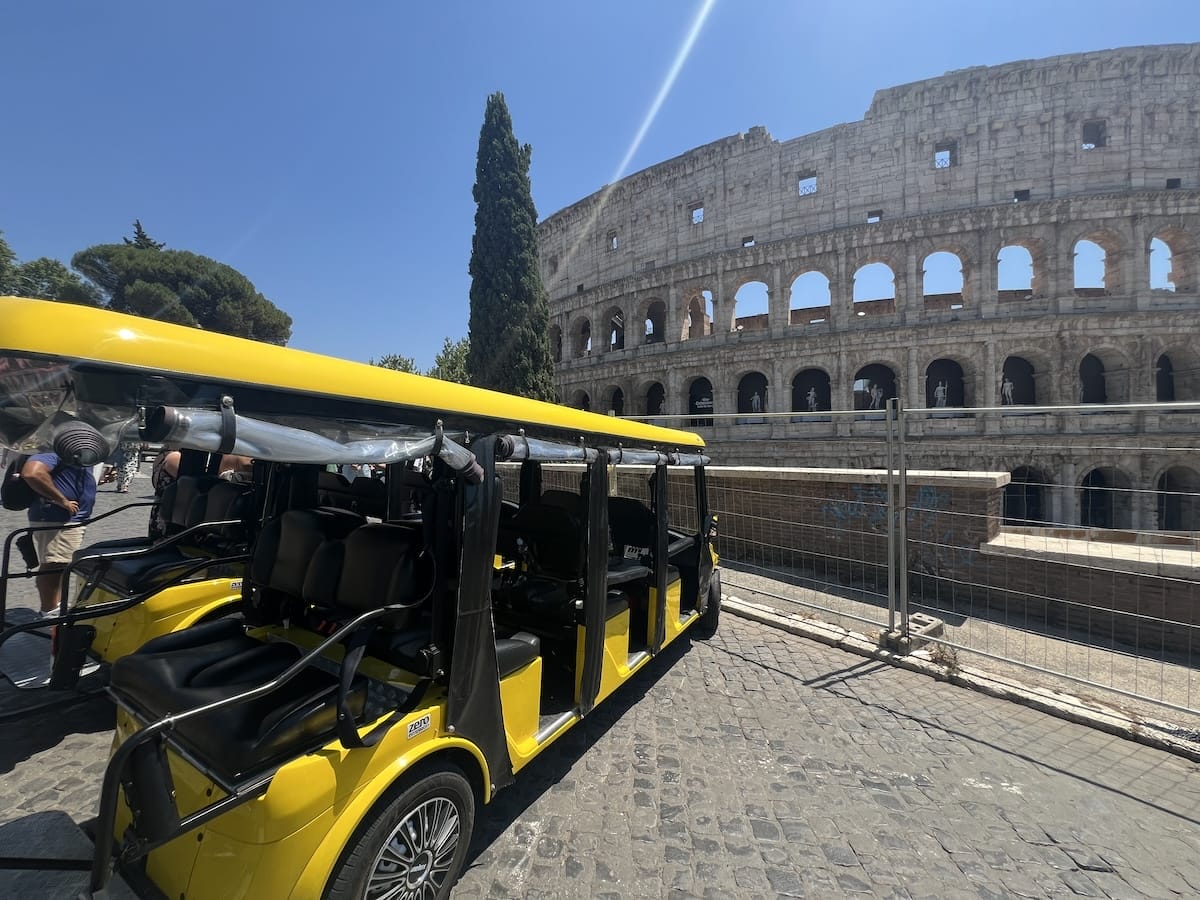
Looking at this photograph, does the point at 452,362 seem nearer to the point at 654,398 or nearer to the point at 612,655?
the point at 654,398

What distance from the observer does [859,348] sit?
71.3 feet

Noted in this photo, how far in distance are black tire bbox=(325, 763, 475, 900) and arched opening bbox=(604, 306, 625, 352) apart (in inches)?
1069

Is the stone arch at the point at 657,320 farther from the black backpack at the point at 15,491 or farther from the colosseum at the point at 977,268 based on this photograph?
the black backpack at the point at 15,491

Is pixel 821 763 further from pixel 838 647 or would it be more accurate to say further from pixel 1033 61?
pixel 1033 61

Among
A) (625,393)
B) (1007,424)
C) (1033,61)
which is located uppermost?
(1033,61)

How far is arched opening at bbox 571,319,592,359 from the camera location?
31078 millimetres

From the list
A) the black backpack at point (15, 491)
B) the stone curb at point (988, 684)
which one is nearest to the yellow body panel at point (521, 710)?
the stone curb at point (988, 684)

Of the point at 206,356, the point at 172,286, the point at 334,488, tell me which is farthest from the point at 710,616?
the point at 172,286

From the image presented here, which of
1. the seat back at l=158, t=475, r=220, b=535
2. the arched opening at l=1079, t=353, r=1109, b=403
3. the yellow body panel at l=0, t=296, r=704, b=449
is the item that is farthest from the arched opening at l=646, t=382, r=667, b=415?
the yellow body panel at l=0, t=296, r=704, b=449

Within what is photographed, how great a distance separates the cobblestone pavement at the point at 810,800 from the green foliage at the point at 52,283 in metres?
45.1

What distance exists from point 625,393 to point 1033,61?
72.8 feet

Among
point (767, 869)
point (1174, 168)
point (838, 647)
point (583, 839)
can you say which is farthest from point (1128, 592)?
point (1174, 168)

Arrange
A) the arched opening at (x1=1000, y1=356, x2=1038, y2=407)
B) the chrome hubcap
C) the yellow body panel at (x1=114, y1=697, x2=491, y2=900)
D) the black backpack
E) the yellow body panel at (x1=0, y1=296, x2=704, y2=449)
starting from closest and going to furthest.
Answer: the yellow body panel at (x1=0, y1=296, x2=704, y2=449), the yellow body panel at (x1=114, y1=697, x2=491, y2=900), the chrome hubcap, the black backpack, the arched opening at (x1=1000, y1=356, x2=1038, y2=407)

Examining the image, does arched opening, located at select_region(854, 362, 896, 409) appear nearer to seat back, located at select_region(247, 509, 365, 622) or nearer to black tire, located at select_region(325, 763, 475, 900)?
seat back, located at select_region(247, 509, 365, 622)
